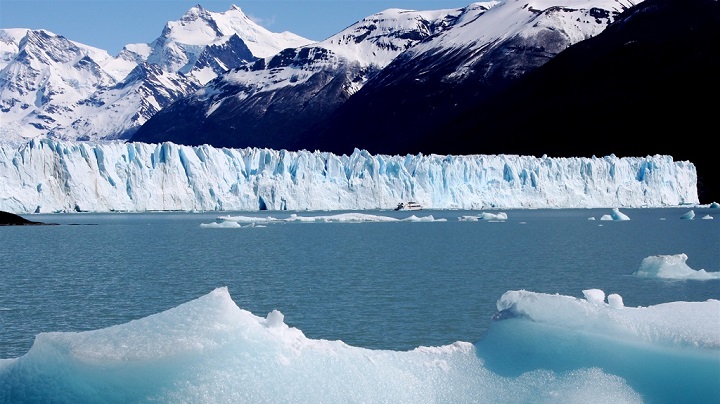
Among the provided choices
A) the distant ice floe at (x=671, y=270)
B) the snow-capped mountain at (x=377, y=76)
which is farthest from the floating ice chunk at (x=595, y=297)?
the snow-capped mountain at (x=377, y=76)

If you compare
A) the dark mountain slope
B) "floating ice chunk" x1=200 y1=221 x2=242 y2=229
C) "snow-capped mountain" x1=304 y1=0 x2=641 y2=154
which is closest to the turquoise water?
"floating ice chunk" x1=200 y1=221 x2=242 y2=229

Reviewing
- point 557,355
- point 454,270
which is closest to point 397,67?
point 454,270

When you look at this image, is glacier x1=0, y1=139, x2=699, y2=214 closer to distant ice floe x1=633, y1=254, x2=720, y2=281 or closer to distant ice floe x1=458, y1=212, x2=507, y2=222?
distant ice floe x1=458, y1=212, x2=507, y2=222

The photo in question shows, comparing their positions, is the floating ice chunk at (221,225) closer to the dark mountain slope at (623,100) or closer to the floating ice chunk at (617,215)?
the floating ice chunk at (617,215)

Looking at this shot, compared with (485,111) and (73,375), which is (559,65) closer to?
(485,111)

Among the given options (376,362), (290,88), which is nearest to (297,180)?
(376,362)
